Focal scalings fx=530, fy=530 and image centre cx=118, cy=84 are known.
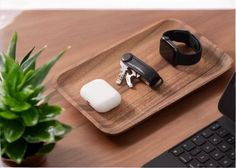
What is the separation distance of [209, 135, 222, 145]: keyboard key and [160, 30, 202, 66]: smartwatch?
17cm

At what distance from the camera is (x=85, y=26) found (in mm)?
1056

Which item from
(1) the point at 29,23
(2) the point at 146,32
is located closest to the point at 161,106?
(2) the point at 146,32

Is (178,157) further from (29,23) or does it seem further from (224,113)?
(29,23)

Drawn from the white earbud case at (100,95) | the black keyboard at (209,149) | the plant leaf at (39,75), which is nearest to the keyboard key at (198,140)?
the black keyboard at (209,149)

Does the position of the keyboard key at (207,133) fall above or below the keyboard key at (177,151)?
below

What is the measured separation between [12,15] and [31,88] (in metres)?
0.41

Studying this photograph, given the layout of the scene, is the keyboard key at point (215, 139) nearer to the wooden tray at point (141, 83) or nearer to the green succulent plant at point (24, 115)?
the wooden tray at point (141, 83)

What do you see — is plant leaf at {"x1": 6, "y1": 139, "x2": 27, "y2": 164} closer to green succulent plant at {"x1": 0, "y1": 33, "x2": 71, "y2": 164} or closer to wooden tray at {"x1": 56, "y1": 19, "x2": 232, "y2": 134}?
green succulent plant at {"x1": 0, "y1": 33, "x2": 71, "y2": 164}

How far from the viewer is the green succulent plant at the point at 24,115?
71 cm

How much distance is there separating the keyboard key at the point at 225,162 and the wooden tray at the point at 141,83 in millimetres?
137

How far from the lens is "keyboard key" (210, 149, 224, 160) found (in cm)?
79

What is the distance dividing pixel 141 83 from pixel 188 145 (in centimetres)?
15

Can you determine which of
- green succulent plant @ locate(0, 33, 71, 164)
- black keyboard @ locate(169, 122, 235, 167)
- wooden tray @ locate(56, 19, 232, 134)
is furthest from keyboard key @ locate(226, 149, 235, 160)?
green succulent plant @ locate(0, 33, 71, 164)

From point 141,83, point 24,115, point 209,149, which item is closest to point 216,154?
point 209,149
